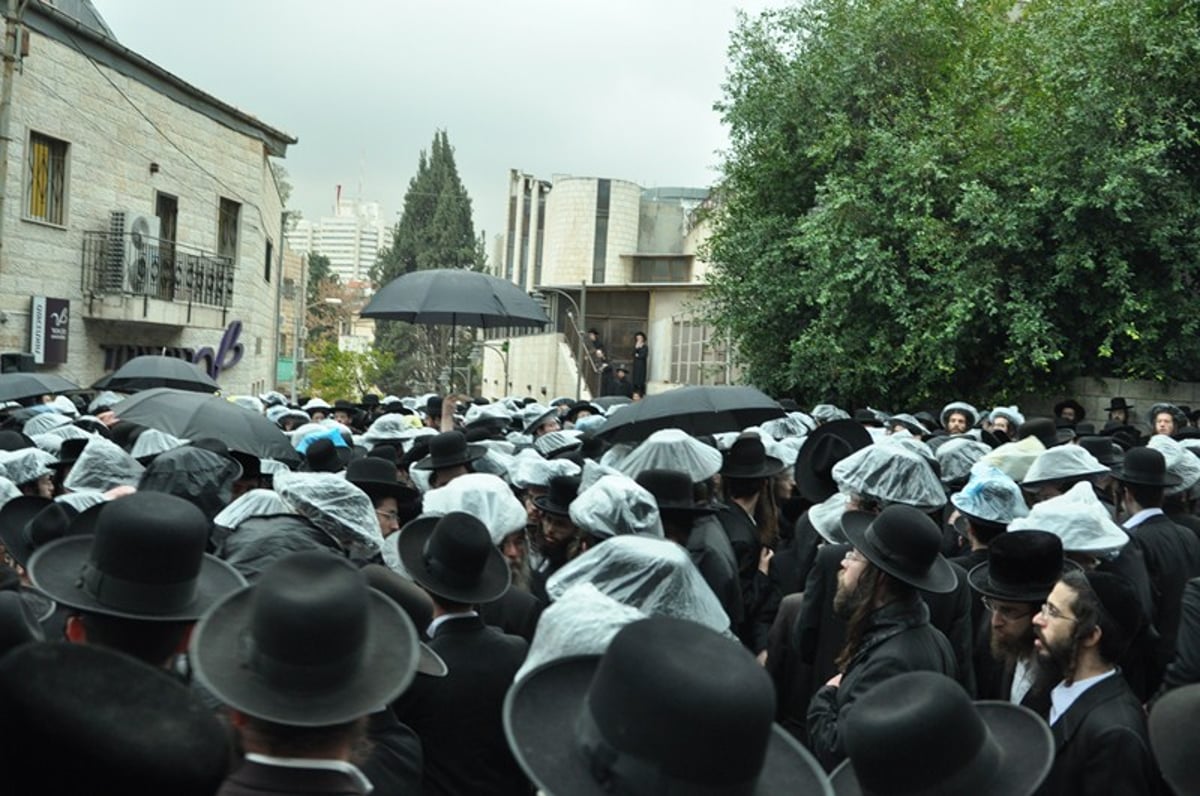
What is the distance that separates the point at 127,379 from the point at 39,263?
10.3 m

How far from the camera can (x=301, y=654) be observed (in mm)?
2170

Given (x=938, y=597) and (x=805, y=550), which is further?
(x=805, y=550)

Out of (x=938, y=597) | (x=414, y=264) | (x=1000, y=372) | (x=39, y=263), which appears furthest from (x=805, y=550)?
(x=414, y=264)

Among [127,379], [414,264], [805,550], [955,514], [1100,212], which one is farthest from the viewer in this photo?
[414,264]

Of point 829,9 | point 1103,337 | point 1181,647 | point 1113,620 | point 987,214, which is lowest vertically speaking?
point 1181,647

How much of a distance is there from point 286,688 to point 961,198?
49.1 feet

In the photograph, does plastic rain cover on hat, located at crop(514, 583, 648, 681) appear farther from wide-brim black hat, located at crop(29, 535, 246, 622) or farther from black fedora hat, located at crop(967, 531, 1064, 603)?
black fedora hat, located at crop(967, 531, 1064, 603)

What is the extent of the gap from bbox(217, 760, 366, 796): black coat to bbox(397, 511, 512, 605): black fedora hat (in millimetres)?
1267

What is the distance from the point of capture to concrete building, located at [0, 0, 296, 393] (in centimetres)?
1886

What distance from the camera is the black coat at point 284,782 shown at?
2.12m

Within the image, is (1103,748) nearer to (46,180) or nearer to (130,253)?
(46,180)

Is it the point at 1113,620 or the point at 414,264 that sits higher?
the point at 414,264

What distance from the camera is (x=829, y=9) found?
1834cm

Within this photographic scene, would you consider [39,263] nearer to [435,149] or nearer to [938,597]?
[938,597]
